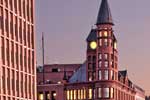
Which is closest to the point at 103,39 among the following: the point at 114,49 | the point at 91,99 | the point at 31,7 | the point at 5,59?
the point at 114,49

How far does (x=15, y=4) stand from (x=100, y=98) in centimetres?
9817

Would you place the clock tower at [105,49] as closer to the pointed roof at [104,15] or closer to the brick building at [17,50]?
the pointed roof at [104,15]

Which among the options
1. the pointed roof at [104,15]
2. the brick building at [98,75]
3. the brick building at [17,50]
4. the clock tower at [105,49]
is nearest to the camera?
the brick building at [17,50]

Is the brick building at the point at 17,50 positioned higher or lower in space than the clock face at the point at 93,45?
lower

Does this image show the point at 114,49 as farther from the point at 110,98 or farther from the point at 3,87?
the point at 3,87

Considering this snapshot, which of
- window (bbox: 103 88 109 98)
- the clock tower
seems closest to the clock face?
the clock tower

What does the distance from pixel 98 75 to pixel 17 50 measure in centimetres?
9879

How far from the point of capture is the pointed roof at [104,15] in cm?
17925

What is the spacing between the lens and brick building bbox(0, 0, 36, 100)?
79.5 meters

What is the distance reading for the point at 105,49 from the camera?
182 m

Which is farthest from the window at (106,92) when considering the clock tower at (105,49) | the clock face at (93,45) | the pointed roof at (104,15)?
the pointed roof at (104,15)

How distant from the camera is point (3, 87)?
7894cm

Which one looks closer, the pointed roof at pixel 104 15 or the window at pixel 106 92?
the pointed roof at pixel 104 15

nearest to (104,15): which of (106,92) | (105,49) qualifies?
(105,49)
